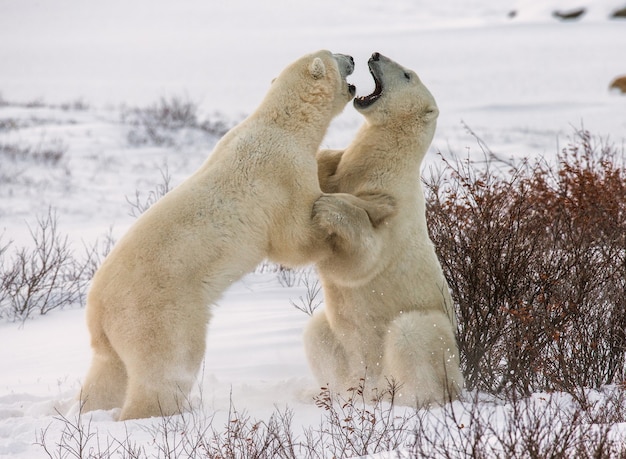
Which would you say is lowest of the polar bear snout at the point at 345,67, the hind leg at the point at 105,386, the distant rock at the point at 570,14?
the hind leg at the point at 105,386

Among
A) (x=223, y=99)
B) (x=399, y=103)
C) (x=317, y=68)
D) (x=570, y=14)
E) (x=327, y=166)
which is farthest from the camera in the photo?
(x=570, y=14)

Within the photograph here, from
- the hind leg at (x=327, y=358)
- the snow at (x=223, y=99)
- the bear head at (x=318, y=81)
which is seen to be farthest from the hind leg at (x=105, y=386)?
the bear head at (x=318, y=81)

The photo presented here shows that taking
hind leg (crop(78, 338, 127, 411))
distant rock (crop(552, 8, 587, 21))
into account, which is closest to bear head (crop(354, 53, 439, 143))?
hind leg (crop(78, 338, 127, 411))

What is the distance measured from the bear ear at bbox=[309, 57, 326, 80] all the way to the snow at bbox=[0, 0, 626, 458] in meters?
1.73

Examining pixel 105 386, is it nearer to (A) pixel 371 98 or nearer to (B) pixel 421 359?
(B) pixel 421 359

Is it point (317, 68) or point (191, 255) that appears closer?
point (191, 255)

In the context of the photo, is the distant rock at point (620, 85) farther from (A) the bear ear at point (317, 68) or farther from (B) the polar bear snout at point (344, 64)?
(A) the bear ear at point (317, 68)

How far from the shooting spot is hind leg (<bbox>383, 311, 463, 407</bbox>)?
409 cm

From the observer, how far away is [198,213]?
12.7ft

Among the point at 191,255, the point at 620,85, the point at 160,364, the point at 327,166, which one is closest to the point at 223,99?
the point at 620,85

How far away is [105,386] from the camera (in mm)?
3990

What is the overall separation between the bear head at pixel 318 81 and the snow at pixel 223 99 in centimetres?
161

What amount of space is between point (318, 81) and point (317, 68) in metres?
0.07

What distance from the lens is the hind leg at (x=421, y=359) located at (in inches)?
161
